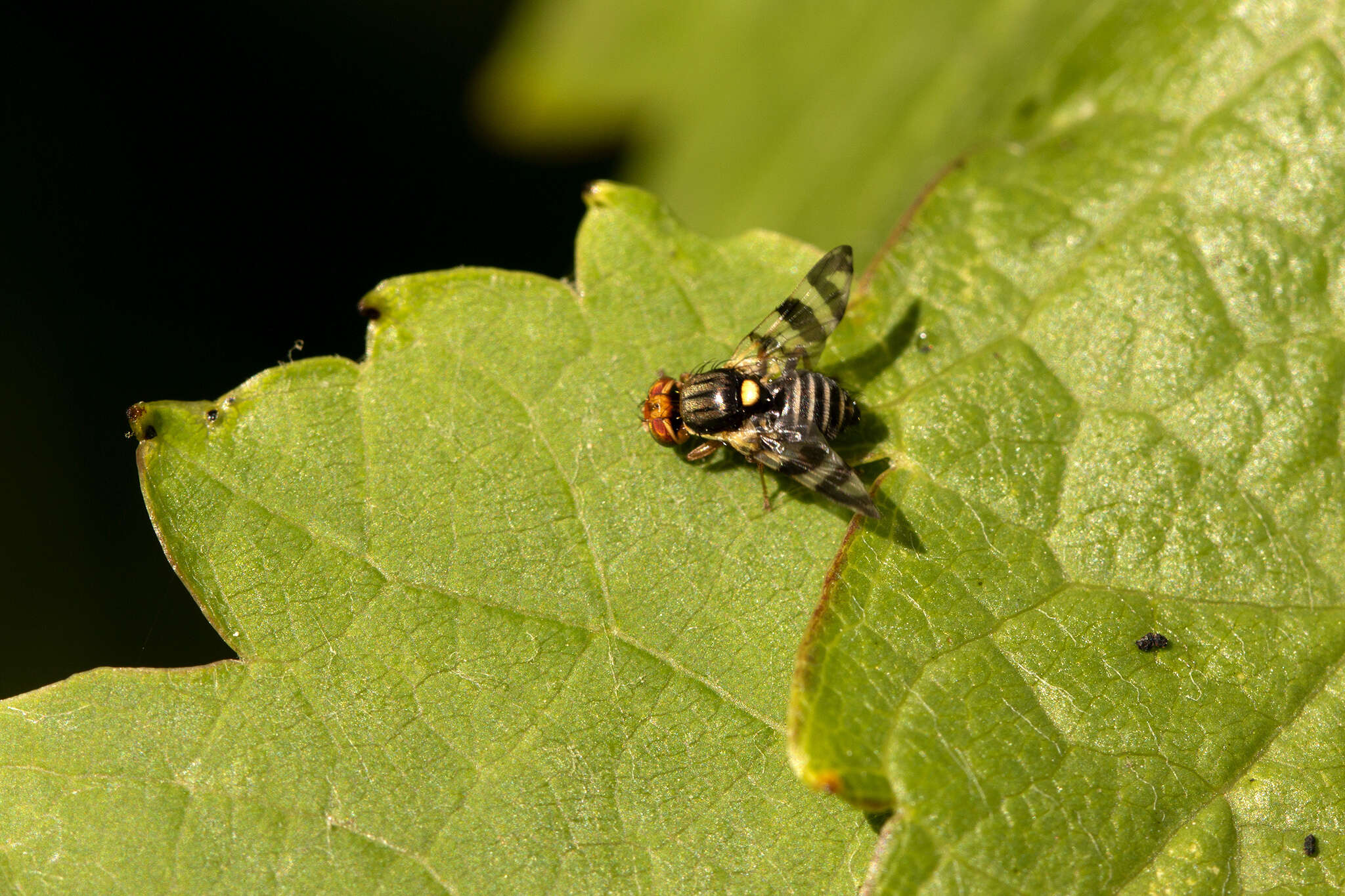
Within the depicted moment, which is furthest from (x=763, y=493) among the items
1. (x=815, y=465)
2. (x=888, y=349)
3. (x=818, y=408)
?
(x=888, y=349)

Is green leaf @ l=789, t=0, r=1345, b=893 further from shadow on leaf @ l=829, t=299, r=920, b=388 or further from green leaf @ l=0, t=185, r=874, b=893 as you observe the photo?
green leaf @ l=0, t=185, r=874, b=893

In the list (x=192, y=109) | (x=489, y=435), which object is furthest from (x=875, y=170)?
(x=192, y=109)

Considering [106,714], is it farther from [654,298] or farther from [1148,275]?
[1148,275]

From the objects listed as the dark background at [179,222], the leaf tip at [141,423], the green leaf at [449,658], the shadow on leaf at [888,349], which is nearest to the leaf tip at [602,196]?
the green leaf at [449,658]

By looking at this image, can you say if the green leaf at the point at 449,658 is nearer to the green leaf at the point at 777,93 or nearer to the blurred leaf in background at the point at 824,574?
the blurred leaf in background at the point at 824,574

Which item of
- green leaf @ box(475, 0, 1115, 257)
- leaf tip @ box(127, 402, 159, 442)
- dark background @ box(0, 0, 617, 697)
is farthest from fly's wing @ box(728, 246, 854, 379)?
dark background @ box(0, 0, 617, 697)

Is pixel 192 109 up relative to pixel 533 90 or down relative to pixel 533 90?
down
